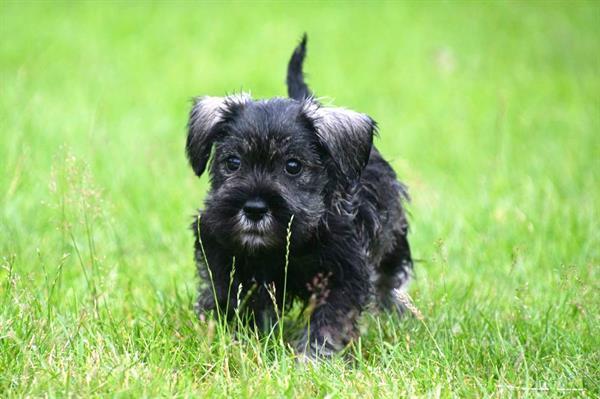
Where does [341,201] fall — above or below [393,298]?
above

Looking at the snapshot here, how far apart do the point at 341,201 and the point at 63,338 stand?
4.42 feet

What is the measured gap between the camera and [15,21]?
12867mm

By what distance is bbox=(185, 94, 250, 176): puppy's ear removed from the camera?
425 centimetres

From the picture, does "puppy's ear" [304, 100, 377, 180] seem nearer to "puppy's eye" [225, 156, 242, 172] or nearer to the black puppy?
the black puppy

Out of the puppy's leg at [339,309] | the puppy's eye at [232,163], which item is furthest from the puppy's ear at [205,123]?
the puppy's leg at [339,309]

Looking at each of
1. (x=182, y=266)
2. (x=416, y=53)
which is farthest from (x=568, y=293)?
(x=416, y=53)

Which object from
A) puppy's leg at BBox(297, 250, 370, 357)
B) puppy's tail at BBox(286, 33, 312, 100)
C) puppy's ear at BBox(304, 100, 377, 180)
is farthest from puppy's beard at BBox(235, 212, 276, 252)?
puppy's tail at BBox(286, 33, 312, 100)

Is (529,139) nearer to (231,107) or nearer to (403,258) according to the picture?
(403,258)

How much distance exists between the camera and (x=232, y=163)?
405 centimetres

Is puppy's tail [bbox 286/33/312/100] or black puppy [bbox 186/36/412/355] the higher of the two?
puppy's tail [bbox 286/33/312/100]

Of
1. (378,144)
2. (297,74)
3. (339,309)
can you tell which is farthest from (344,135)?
(378,144)

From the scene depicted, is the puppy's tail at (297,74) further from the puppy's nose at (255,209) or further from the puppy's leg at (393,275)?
the puppy's nose at (255,209)

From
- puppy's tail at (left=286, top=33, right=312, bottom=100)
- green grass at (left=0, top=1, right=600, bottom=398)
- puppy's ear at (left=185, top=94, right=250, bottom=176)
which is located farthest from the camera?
puppy's tail at (left=286, top=33, right=312, bottom=100)

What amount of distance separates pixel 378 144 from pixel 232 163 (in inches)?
198
